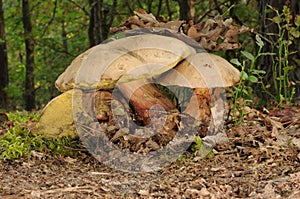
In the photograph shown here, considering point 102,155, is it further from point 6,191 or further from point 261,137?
point 261,137

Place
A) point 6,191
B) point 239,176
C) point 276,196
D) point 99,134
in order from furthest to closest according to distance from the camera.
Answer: point 99,134, point 239,176, point 6,191, point 276,196

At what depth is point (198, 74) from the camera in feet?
6.62

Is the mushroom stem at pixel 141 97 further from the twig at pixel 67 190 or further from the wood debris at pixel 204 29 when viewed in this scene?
the twig at pixel 67 190

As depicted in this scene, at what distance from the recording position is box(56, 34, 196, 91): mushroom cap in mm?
1922

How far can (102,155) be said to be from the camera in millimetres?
2033

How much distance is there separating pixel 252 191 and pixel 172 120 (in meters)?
0.62

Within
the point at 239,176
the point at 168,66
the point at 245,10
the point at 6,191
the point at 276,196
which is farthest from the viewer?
the point at 245,10

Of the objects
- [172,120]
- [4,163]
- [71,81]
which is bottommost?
[4,163]

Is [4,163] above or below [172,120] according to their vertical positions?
below

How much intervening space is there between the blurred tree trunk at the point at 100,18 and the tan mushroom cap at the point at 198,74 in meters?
2.48

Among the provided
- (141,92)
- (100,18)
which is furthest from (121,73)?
(100,18)

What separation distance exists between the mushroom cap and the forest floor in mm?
393

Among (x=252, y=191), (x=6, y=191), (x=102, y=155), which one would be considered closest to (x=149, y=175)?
(x=102, y=155)

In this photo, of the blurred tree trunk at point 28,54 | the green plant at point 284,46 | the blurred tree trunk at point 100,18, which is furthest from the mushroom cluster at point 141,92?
the blurred tree trunk at point 28,54
